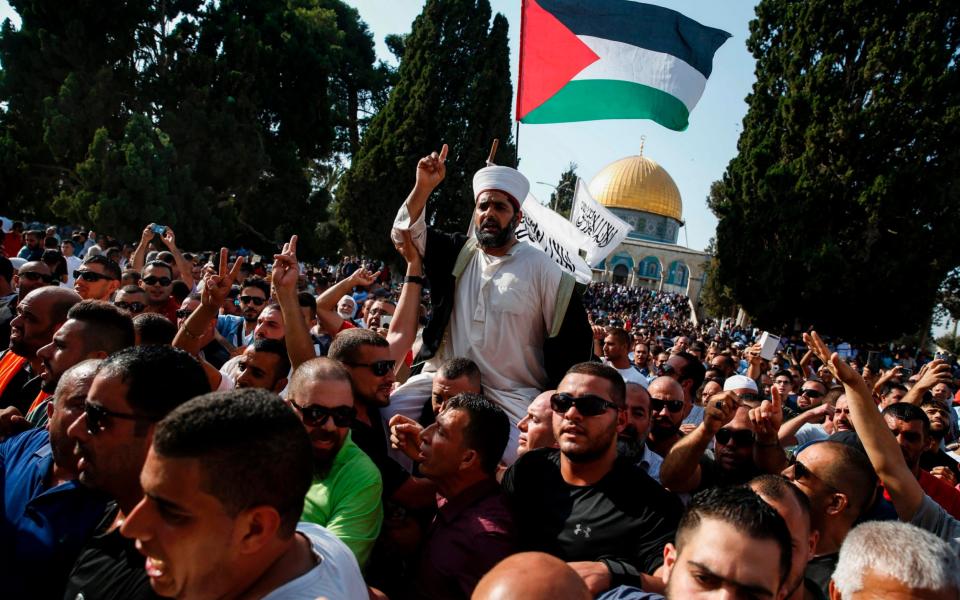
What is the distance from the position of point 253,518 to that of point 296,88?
95.6 feet

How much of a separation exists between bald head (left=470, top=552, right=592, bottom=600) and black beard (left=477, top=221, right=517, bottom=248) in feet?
7.82

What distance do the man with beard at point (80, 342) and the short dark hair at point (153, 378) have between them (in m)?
1.04

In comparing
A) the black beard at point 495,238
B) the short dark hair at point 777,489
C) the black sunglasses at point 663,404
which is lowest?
the short dark hair at point 777,489

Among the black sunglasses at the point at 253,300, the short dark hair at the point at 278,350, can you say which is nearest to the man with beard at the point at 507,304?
the short dark hair at the point at 278,350

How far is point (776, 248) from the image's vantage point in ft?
74.1

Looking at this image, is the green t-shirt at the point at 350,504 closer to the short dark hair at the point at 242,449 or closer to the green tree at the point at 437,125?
the short dark hair at the point at 242,449

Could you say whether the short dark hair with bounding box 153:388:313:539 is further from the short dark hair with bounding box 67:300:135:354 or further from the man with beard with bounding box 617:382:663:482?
the man with beard with bounding box 617:382:663:482

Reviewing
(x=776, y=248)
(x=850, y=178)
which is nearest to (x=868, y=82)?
(x=850, y=178)

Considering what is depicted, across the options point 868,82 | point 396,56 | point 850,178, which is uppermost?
point 396,56

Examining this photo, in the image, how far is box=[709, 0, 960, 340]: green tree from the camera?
2053 centimetres

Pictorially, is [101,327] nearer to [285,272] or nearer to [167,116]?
[285,272]

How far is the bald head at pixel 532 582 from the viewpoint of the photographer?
1515 mm

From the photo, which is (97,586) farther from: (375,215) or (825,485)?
(375,215)

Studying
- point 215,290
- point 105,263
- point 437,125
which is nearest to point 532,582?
point 215,290
